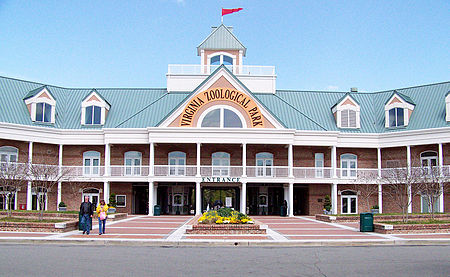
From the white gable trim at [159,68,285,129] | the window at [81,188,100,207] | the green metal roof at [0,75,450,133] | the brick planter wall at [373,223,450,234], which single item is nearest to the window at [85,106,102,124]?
the green metal roof at [0,75,450,133]

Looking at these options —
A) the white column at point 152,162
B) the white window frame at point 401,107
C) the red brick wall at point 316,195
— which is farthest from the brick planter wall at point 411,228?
the white column at point 152,162

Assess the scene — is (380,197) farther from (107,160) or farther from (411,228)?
(107,160)

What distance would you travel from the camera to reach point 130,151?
3850 cm

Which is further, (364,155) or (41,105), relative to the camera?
(364,155)

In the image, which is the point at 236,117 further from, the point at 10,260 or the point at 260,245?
the point at 10,260

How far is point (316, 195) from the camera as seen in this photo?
38438 millimetres

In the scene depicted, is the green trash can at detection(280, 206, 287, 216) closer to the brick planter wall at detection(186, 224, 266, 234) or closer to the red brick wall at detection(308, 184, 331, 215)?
the red brick wall at detection(308, 184, 331, 215)

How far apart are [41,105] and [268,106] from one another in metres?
18.5

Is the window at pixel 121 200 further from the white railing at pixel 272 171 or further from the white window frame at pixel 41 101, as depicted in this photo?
the white railing at pixel 272 171

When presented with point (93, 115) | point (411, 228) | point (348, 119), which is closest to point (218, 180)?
point (93, 115)

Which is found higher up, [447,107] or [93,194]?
[447,107]

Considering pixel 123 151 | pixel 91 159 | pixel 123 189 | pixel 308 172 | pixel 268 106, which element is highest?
pixel 268 106

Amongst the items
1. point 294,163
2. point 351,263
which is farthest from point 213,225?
point 294,163

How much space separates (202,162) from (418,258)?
1001 inches
